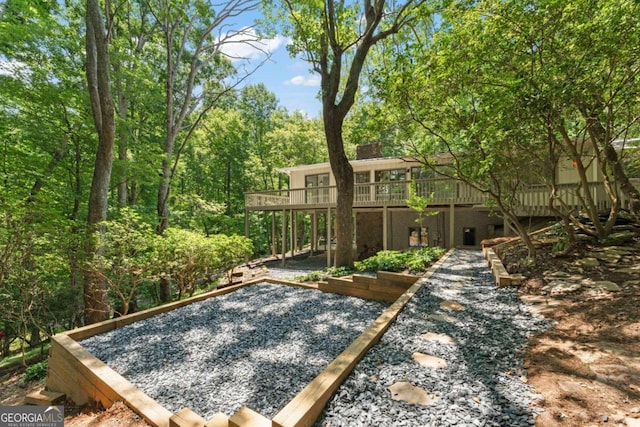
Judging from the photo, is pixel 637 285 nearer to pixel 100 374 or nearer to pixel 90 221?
pixel 100 374

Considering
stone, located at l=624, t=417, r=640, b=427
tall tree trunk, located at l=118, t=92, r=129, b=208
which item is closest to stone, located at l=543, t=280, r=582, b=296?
stone, located at l=624, t=417, r=640, b=427

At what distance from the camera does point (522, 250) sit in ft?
20.6

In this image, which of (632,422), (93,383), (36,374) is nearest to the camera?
(632,422)

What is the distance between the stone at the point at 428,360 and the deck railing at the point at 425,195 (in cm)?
652

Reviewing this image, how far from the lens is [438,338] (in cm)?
289

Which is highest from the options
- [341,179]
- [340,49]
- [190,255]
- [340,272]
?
[340,49]

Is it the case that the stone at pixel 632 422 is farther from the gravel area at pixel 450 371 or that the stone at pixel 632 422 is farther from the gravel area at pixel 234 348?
the gravel area at pixel 234 348

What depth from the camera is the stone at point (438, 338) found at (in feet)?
9.18

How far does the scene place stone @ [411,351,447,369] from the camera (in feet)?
7.71

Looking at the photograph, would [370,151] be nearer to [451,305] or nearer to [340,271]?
[340,271]

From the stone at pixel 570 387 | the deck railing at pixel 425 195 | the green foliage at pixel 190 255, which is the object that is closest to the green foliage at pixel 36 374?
the green foliage at pixel 190 255

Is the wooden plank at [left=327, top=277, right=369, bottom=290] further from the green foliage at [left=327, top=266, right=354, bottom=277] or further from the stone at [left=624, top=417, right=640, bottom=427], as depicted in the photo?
the stone at [left=624, top=417, right=640, bottom=427]

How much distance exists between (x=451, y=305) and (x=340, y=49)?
6870 millimetres

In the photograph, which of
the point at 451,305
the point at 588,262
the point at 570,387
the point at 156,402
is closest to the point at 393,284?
the point at 451,305
